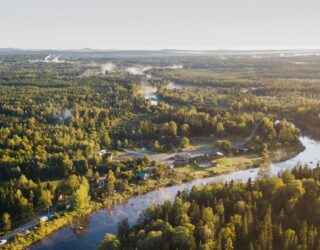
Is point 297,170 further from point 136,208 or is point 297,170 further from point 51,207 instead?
point 51,207

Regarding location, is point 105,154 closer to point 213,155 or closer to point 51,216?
point 213,155

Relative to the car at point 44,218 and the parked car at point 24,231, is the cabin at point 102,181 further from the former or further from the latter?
the parked car at point 24,231

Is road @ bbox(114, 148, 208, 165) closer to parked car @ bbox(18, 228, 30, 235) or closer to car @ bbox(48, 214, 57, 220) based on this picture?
car @ bbox(48, 214, 57, 220)

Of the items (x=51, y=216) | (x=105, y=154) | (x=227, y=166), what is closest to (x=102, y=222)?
(x=51, y=216)

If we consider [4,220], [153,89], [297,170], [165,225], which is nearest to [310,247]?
[165,225]

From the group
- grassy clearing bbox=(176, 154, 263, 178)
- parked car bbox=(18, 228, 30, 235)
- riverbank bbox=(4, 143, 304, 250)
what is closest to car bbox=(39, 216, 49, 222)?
riverbank bbox=(4, 143, 304, 250)

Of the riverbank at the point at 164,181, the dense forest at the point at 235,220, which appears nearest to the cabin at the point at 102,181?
the riverbank at the point at 164,181
